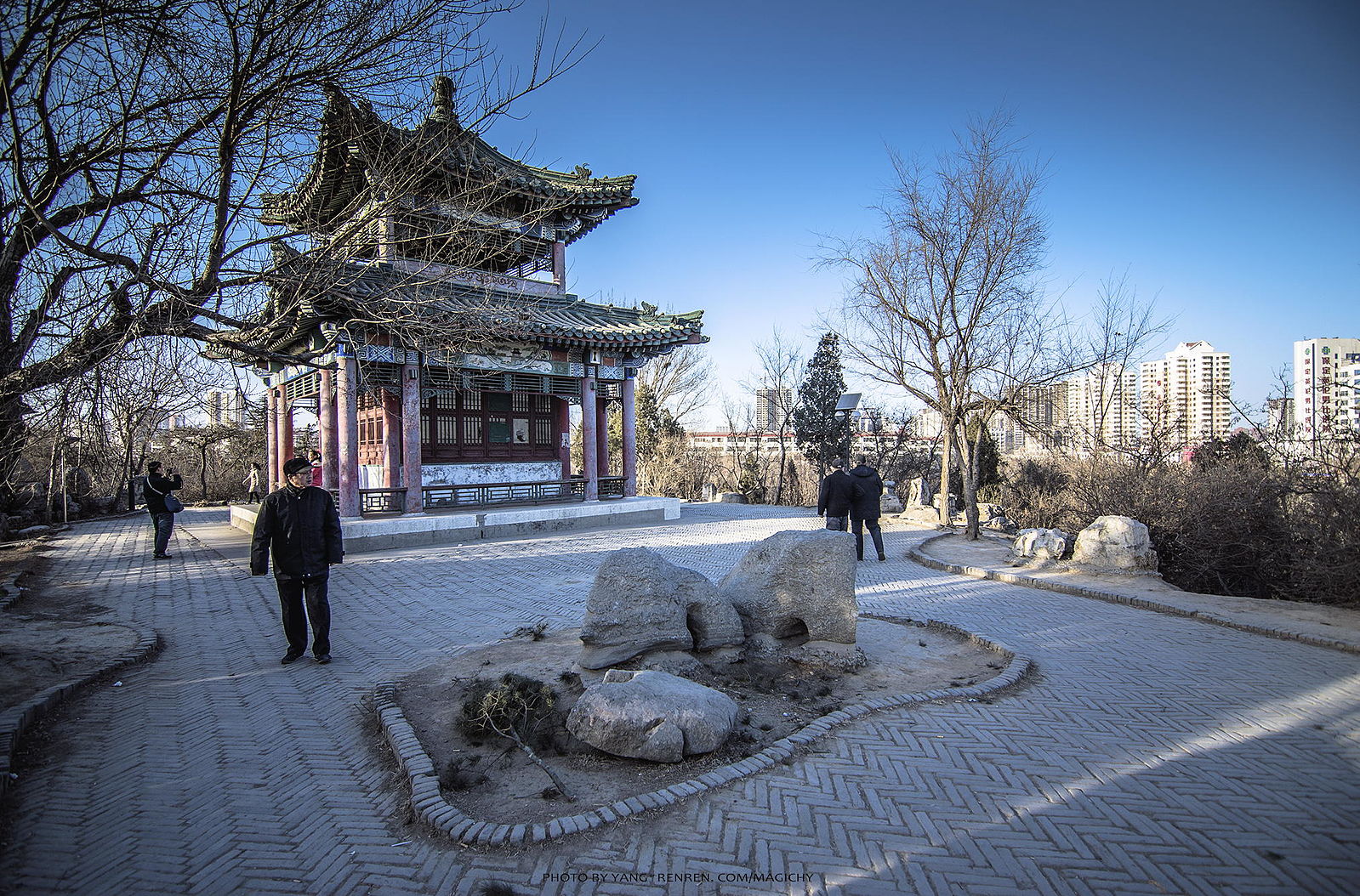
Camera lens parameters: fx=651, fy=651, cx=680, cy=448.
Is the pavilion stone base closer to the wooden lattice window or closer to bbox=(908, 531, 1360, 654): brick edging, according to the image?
the wooden lattice window

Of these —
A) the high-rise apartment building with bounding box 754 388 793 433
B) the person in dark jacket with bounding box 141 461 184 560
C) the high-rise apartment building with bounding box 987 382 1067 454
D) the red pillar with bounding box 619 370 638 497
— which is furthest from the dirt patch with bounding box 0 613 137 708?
the high-rise apartment building with bounding box 754 388 793 433

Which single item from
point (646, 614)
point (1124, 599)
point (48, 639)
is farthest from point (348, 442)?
point (1124, 599)

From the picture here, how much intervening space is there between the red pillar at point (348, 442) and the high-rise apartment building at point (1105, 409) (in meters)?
15.4

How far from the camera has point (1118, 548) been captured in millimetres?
→ 9531

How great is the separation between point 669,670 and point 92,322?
4.87m

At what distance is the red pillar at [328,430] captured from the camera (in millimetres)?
12945

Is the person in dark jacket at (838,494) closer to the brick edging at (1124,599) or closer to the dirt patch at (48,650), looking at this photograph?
the brick edging at (1124,599)

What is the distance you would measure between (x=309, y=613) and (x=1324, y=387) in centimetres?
1351

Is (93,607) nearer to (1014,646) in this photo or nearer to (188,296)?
(188,296)

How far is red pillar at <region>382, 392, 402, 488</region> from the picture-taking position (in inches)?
581

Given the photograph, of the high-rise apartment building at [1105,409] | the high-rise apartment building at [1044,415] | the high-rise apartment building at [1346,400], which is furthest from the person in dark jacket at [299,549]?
the high-rise apartment building at [1105,409]

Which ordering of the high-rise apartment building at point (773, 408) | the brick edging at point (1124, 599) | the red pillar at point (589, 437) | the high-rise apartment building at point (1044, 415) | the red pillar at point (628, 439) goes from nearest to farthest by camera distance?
1. the brick edging at point (1124, 599)
2. the high-rise apartment building at point (1044, 415)
3. the red pillar at point (589, 437)
4. the red pillar at point (628, 439)
5. the high-rise apartment building at point (773, 408)

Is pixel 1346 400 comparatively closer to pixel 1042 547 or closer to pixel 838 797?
pixel 1042 547

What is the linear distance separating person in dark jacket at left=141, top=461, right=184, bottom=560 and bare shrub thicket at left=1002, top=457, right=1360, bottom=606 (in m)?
16.6
